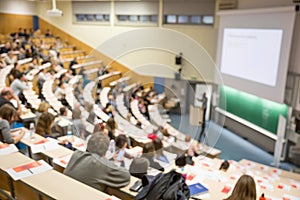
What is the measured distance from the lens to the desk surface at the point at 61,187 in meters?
1.98

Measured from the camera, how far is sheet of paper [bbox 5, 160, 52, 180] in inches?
86.7

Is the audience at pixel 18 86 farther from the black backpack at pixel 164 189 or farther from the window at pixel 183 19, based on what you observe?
the window at pixel 183 19

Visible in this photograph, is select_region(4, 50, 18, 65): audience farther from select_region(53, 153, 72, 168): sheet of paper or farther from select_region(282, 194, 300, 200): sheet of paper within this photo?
select_region(282, 194, 300, 200): sheet of paper

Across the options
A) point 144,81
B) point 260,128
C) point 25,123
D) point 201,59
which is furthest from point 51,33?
point 260,128

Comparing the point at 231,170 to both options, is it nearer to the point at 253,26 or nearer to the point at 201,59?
the point at 253,26

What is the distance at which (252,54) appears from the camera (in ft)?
23.2

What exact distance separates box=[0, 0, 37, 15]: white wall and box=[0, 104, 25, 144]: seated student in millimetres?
9120

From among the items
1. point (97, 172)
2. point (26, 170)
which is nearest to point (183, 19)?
point (97, 172)

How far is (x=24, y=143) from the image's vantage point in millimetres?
3484

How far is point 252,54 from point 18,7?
9.32 metres

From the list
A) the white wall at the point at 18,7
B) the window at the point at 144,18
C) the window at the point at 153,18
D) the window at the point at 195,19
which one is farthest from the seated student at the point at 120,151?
the white wall at the point at 18,7

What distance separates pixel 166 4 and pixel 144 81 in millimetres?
2874

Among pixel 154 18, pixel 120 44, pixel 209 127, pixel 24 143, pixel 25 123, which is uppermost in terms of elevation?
pixel 154 18

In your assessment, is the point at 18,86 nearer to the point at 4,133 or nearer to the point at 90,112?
the point at 90,112
